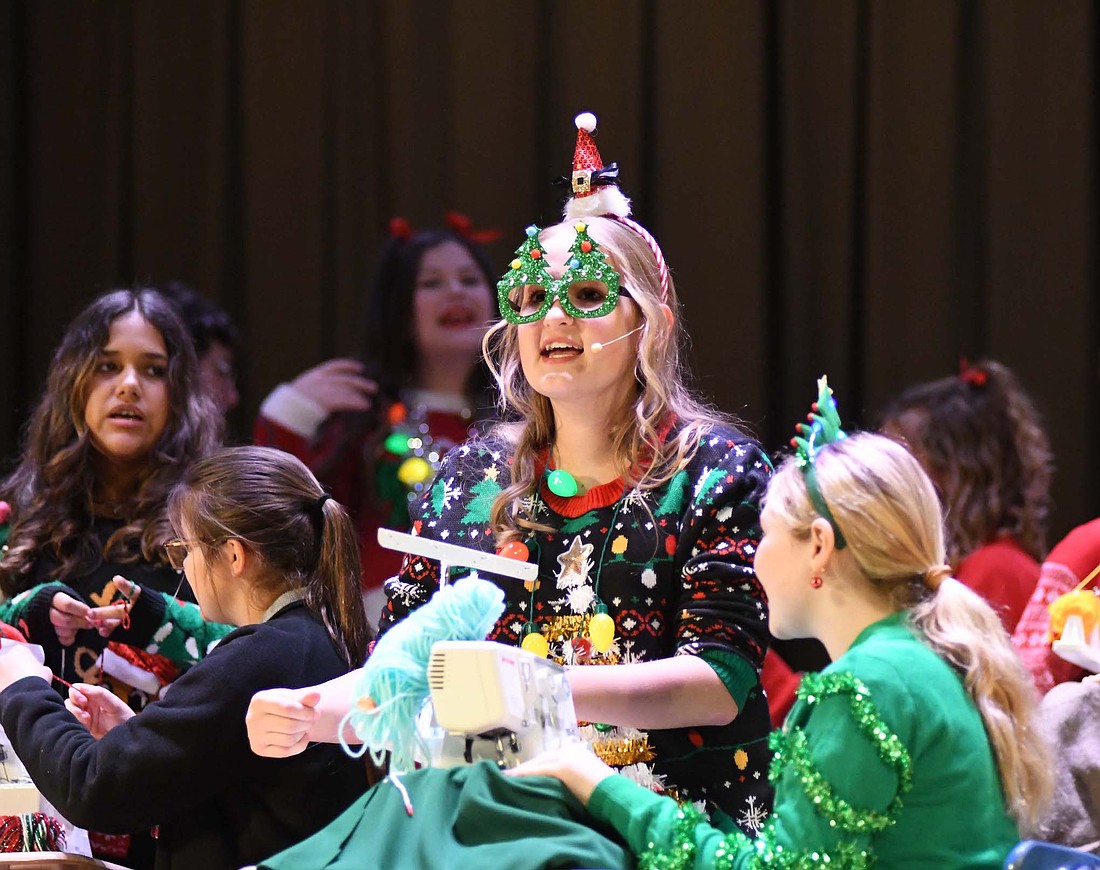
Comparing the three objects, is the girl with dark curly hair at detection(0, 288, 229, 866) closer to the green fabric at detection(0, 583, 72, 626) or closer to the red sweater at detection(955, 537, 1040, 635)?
the green fabric at detection(0, 583, 72, 626)

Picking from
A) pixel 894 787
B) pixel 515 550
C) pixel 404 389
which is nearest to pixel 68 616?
pixel 515 550

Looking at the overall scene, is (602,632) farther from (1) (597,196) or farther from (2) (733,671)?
(1) (597,196)

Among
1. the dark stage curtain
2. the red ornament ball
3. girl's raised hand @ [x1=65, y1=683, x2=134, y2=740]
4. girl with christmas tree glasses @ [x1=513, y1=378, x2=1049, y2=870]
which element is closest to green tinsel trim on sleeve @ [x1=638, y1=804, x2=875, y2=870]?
girl with christmas tree glasses @ [x1=513, y1=378, x2=1049, y2=870]

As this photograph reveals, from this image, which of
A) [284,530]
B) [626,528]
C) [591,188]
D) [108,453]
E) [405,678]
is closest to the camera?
[405,678]

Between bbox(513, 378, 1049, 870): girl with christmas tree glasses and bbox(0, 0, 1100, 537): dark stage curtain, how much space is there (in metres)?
2.01

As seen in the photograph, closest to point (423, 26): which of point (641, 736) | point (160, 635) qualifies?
point (160, 635)

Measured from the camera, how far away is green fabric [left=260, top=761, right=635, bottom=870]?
1634mm

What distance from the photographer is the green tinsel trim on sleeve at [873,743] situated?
63.5 inches

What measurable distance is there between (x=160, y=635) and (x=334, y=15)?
2.27 metres

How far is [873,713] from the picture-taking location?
64.4 inches

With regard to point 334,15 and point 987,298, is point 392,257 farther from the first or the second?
point 987,298

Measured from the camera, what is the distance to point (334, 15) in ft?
14.4

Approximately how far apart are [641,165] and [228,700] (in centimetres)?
230

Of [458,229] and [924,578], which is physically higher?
[458,229]
